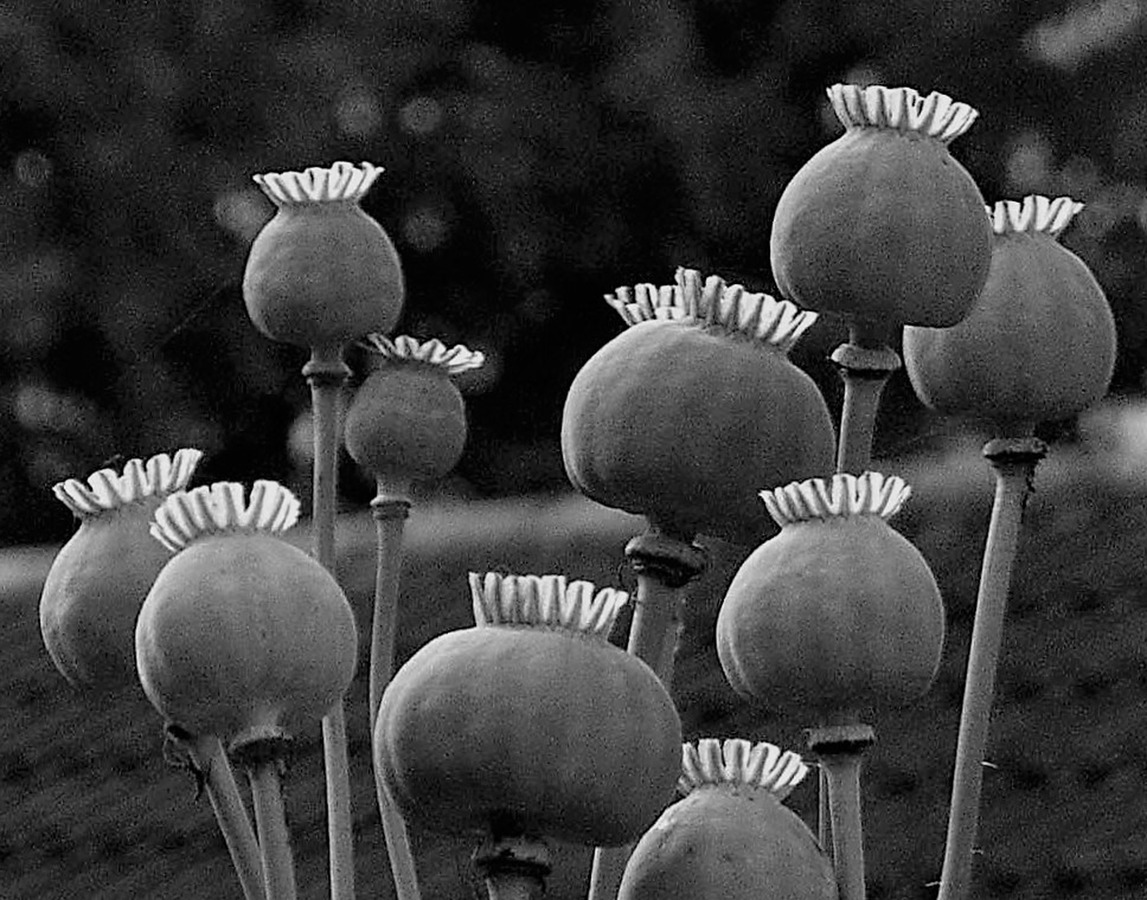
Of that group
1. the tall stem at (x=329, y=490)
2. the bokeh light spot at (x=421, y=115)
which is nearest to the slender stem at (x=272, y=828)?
the tall stem at (x=329, y=490)

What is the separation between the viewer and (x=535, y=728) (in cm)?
Answer: 43

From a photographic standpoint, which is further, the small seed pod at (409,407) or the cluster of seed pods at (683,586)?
the small seed pod at (409,407)

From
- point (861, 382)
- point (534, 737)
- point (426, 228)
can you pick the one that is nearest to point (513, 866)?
point (534, 737)

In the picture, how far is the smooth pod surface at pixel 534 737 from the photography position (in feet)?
1.42

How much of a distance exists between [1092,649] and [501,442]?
4953mm

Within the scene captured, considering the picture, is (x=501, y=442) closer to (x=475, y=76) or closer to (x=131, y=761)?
(x=475, y=76)

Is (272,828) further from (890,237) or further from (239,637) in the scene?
(890,237)

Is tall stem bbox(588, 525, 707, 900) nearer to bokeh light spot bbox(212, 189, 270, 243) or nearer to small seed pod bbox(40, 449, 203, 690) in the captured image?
small seed pod bbox(40, 449, 203, 690)

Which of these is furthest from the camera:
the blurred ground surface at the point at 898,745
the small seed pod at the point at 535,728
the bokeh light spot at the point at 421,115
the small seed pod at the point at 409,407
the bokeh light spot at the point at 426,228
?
the bokeh light spot at the point at 426,228

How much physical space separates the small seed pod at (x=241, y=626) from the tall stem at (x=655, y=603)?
0.06m

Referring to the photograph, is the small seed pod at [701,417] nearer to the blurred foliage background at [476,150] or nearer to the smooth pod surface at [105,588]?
the smooth pod surface at [105,588]

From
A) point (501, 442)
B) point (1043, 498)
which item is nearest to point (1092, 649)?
point (1043, 498)

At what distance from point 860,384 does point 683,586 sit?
2.2 inches

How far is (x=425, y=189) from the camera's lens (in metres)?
7.25
